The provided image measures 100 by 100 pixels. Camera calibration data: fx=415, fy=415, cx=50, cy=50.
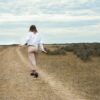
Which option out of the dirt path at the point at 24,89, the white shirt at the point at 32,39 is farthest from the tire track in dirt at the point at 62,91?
the white shirt at the point at 32,39

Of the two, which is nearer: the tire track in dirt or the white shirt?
the tire track in dirt

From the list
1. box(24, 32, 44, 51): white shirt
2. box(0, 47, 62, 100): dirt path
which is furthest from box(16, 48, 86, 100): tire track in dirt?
box(24, 32, 44, 51): white shirt

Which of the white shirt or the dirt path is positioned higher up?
the white shirt

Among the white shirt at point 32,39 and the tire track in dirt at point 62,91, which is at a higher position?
the white shirt at point 32,39

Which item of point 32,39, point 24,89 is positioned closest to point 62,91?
point 24,89

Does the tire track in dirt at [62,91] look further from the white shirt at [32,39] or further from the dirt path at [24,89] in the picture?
the white shirt at [32,39]

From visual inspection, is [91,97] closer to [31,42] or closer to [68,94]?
[68,94]

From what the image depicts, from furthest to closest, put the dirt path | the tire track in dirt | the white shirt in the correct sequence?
the white shirt < the dirt path < the tire track in dirt

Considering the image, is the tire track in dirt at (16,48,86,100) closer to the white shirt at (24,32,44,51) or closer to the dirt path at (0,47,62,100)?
the dirt path at (0,47,62,100)

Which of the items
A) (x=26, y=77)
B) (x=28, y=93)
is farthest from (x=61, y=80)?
(x=28, y=93)

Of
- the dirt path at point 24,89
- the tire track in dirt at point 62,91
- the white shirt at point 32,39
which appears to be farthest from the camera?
the white shirt at point 32,39

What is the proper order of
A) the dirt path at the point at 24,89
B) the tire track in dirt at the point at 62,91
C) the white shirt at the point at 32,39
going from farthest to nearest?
the white shirt at the point at 32,39 < the dirt path at the point at 24,89 < the tire track in dirt at the point at 62,91

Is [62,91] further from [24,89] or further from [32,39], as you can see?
[32,39]

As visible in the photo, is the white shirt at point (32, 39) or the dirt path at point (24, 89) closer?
the dirt path at point (24, 89)
